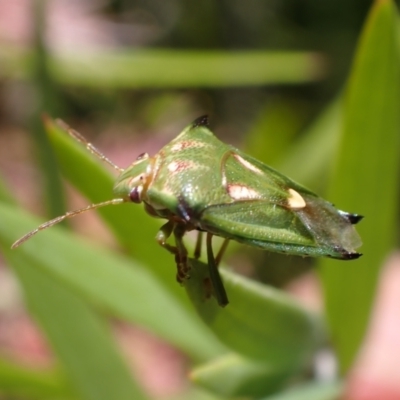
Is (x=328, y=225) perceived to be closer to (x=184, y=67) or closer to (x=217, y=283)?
(x=217, y=283)

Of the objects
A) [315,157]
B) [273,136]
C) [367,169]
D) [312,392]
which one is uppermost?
[273,136]

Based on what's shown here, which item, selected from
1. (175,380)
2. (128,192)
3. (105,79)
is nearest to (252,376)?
(128,192)

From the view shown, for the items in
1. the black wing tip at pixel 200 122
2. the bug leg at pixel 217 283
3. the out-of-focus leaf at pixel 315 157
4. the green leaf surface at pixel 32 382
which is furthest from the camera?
the out-of-focus leaf at pixel 315 157

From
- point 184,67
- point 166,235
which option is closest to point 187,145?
point 166,235

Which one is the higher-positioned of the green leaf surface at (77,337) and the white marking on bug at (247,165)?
the white marking on bug at (247,165)

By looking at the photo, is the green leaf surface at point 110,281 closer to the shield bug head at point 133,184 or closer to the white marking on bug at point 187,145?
the shield bug head at point 133,184

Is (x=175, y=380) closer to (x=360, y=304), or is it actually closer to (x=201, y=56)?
(x=201, y=56)

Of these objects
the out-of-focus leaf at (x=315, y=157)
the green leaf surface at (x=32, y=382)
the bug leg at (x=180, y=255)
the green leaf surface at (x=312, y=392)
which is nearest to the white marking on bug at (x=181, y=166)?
the bug leg at (x=180, y=255)

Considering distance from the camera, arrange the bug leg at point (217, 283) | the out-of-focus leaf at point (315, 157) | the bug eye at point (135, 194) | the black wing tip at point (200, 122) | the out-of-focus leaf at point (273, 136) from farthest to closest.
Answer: the out-of-focus leaf at point (273, 136)
the out-of-focus leaf at point (315, 157)
the black wing tip at point (200, 122)
the bug eye at point (135, 194)
the bug leg at point (217, 283)
